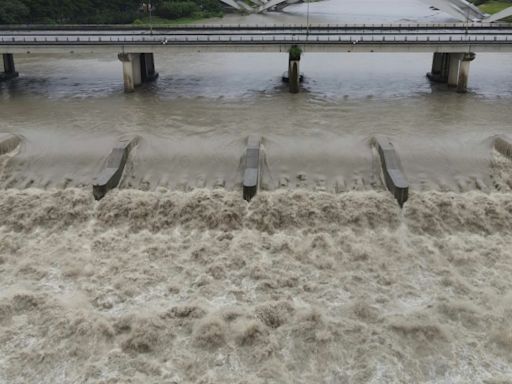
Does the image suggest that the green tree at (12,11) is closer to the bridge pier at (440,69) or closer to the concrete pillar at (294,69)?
the concrete pillar at (294,69)

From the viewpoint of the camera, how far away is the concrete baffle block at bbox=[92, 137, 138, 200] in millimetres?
17781

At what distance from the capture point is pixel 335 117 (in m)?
26.3

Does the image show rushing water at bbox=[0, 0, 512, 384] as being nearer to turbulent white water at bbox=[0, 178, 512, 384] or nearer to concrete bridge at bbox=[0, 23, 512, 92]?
turbulent white water at bbox=[0, 178, 512, 384]

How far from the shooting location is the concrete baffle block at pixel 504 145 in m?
20.5

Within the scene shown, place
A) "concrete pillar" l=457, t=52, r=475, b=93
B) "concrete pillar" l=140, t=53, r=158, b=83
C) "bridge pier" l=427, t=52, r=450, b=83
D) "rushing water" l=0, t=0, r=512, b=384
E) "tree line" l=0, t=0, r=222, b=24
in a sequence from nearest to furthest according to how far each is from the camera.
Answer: "rushing water" l=0, t=0, r=512, b=384, "concrete pillar" l=457, t=52, r=475, b=93, "bridge pier" l=427, t=52, r=450, b=83, "concrete pillar" l=140, t=53, r=158, b=83, "tree line" l=0, t=0, r=222, b=24

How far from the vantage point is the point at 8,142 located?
70.3 feet

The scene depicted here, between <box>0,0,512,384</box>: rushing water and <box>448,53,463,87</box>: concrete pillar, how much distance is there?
5218 mm

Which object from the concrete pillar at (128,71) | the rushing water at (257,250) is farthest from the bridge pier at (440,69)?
the concrete pillar at (128,71)

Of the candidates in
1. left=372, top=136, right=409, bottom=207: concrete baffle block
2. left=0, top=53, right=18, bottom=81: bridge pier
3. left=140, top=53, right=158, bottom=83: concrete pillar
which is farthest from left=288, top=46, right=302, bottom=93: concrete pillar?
left=0, top=53, right=18, bottom=81: bridge pier

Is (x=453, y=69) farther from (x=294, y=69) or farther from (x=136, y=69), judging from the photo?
(x=136, y=69)

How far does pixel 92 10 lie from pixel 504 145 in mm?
63229

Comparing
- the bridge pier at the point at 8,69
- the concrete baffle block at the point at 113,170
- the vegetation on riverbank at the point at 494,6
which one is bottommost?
the concrete baffle block at the point at 113,170

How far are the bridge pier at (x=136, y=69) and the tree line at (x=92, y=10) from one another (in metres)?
30.7

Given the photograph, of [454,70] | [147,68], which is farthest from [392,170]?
[147,68]
